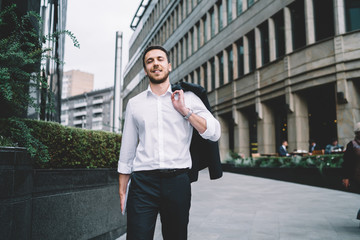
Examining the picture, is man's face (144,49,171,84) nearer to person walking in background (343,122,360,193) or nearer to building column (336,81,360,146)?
person walking in background (343,122,360,193)

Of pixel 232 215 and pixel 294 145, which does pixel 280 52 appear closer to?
pixel 294 145

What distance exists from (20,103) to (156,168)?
1.81 m

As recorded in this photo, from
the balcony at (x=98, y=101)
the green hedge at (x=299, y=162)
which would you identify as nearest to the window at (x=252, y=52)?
the green hedge at (x=299, y=162)

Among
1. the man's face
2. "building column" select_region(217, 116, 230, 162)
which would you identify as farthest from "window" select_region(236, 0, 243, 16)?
the man's face

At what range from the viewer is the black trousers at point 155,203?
2.36 meters

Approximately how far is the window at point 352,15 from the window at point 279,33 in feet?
14.4

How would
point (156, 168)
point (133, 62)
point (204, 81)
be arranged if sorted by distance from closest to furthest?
point (156, 168) < point (204, 81) < point (133, 62)

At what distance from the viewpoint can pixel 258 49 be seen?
22984mm

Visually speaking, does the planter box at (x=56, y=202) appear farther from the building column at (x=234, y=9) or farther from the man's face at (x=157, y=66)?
the building column at (x=234, y=9)

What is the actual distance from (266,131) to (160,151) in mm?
20579

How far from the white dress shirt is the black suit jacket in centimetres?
5

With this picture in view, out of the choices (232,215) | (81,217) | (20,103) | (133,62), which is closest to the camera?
(20,103)

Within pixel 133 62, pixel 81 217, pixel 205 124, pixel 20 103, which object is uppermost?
pixel 133 62

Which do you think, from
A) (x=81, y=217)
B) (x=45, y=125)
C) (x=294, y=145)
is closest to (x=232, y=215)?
(x=81, y=217)
